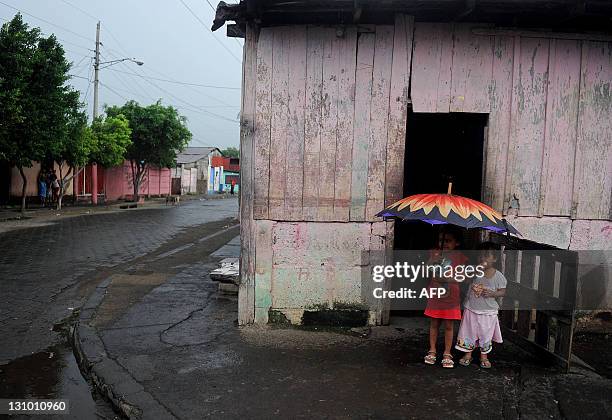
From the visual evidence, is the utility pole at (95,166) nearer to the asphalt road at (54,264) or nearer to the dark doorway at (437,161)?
the asphalt road at (54,264)

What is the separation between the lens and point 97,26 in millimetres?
30297

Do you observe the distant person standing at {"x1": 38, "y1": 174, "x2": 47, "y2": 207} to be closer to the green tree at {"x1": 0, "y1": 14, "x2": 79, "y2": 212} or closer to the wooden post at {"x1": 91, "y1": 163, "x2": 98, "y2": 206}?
the wooden post at {"x1": 91, "y1": 163, "x2": 98, "y2": 206}

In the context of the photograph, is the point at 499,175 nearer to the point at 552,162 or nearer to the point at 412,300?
the point at 552,162

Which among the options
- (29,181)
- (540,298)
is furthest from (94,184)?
(540,298)

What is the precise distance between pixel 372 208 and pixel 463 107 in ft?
5.27

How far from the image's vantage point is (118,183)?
3419cm

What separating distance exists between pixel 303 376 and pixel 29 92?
675 inches

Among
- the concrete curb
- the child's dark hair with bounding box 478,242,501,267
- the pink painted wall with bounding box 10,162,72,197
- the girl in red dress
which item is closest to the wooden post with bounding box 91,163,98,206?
the pink painted wall with bounding box 10,162,72,197

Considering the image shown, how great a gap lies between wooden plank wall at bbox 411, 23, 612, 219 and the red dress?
1382mm

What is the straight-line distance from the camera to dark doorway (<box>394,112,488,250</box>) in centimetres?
692

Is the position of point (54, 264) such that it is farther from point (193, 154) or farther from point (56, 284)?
point (193, 154)

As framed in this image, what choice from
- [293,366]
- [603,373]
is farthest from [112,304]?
[603,373]

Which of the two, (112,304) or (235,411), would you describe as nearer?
(235,411)

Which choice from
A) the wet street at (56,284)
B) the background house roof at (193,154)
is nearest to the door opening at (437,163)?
the wet street at (56,284)
